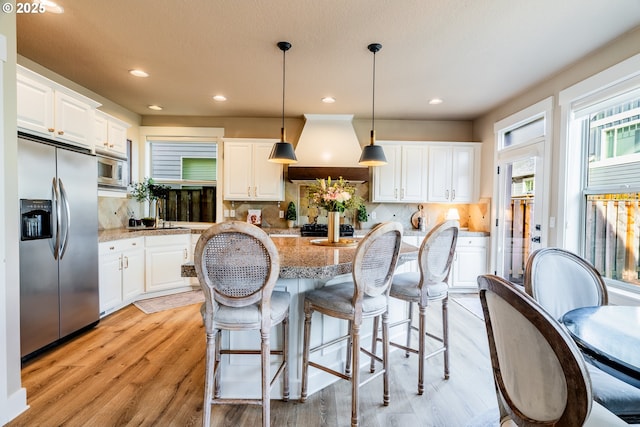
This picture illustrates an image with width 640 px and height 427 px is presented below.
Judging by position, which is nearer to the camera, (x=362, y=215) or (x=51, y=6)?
(x=51, y=6)

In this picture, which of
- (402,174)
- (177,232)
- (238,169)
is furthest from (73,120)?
(402,174)

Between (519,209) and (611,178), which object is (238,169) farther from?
(611,178)

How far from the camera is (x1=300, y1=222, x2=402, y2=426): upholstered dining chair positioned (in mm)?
1605

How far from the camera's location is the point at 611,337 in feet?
3.70

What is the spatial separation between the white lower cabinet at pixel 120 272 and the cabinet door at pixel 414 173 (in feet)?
12.1

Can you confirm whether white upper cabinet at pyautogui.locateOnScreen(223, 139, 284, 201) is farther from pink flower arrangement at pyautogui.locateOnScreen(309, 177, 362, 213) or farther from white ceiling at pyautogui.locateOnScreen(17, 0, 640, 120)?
pink flower arrangement at pyautogui.locateOnScreen(309, 177, 362, 213)

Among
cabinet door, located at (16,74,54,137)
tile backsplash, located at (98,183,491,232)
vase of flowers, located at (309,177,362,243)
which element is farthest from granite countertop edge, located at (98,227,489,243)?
vase of flowers, located at (309,177,362,243)

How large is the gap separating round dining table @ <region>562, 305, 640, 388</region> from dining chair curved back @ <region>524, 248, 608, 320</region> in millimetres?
222

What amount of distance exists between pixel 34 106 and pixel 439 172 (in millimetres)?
4647

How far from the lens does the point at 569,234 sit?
9.61 ft

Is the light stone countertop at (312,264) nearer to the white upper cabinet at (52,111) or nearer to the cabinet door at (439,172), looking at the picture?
the white upper cabinet at (52,111)

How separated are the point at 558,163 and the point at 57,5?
4.42 metres

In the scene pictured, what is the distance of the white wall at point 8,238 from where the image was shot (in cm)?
167

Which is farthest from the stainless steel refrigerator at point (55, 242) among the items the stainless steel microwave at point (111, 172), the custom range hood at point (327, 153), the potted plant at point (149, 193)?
the custom range hood at point (327, 153)
